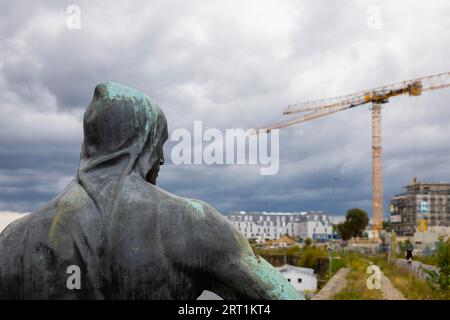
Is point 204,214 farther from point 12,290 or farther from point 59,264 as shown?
point 12,290

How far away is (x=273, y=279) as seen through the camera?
7.80 feet

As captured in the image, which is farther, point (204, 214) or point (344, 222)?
point (344, 222)

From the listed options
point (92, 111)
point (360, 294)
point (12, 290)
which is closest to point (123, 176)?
point (92, 111)

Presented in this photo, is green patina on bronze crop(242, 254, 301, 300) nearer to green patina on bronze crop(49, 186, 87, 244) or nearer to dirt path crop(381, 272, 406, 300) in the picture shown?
green patina on bronze crop(49, 186, 87, 244)

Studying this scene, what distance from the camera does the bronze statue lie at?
2.36 metres

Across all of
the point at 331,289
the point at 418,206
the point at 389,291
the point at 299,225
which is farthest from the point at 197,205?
the point at 299,225

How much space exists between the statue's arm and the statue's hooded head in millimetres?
408

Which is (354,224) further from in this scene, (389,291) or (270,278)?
(270,278)

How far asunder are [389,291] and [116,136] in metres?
25.1

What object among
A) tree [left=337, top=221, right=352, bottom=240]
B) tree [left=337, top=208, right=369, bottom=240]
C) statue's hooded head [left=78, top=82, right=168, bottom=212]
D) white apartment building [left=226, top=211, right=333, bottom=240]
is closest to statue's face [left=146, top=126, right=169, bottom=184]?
statue's hooded head [left=78, top=82, right=168, bottom=212]

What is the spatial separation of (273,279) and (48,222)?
885mm

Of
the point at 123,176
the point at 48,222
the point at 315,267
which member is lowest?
the point at 315,267

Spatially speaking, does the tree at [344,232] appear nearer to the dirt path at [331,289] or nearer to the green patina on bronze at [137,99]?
the dirt path at [331,289]

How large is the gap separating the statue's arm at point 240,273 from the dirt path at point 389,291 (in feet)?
70.5
